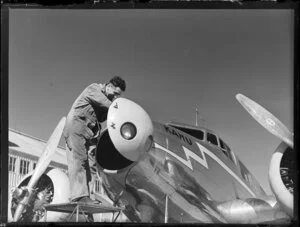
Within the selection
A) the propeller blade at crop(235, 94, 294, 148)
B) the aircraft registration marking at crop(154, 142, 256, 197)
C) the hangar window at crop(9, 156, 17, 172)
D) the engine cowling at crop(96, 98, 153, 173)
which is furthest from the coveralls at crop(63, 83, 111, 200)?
the propeller blade at crop(235, 94, 294, 148)

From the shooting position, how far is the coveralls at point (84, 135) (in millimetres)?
14195

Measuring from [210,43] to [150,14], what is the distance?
68cm

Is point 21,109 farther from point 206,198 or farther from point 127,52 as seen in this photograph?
point 206,198

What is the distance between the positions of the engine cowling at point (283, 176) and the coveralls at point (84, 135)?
1.80 m

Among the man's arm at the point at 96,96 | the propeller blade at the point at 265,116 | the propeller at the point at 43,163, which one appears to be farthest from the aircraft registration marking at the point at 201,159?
the propeller at the point at 43,163

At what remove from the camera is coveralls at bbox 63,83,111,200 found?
14.2 metres

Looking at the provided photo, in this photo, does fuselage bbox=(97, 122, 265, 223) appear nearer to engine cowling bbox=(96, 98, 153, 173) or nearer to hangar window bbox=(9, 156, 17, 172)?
engine cowling bbox=(96, 98, 153, 173)

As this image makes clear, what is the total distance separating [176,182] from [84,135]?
3.48 feet

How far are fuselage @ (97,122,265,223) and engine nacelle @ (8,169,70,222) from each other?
45cm

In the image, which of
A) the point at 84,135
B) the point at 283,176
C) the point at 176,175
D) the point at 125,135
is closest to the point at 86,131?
the point at 84,135

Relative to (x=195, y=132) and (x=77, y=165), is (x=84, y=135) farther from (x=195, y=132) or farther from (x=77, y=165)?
(x=195, y=132)

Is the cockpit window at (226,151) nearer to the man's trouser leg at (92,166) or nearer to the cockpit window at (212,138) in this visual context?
the cockpit window at (212,138)

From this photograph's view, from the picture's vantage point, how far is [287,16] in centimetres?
1426

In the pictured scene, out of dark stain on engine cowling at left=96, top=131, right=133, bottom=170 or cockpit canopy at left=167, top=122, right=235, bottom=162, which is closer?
dark stain on engine cowling at left=96, top=131, right=133, bottom=170
